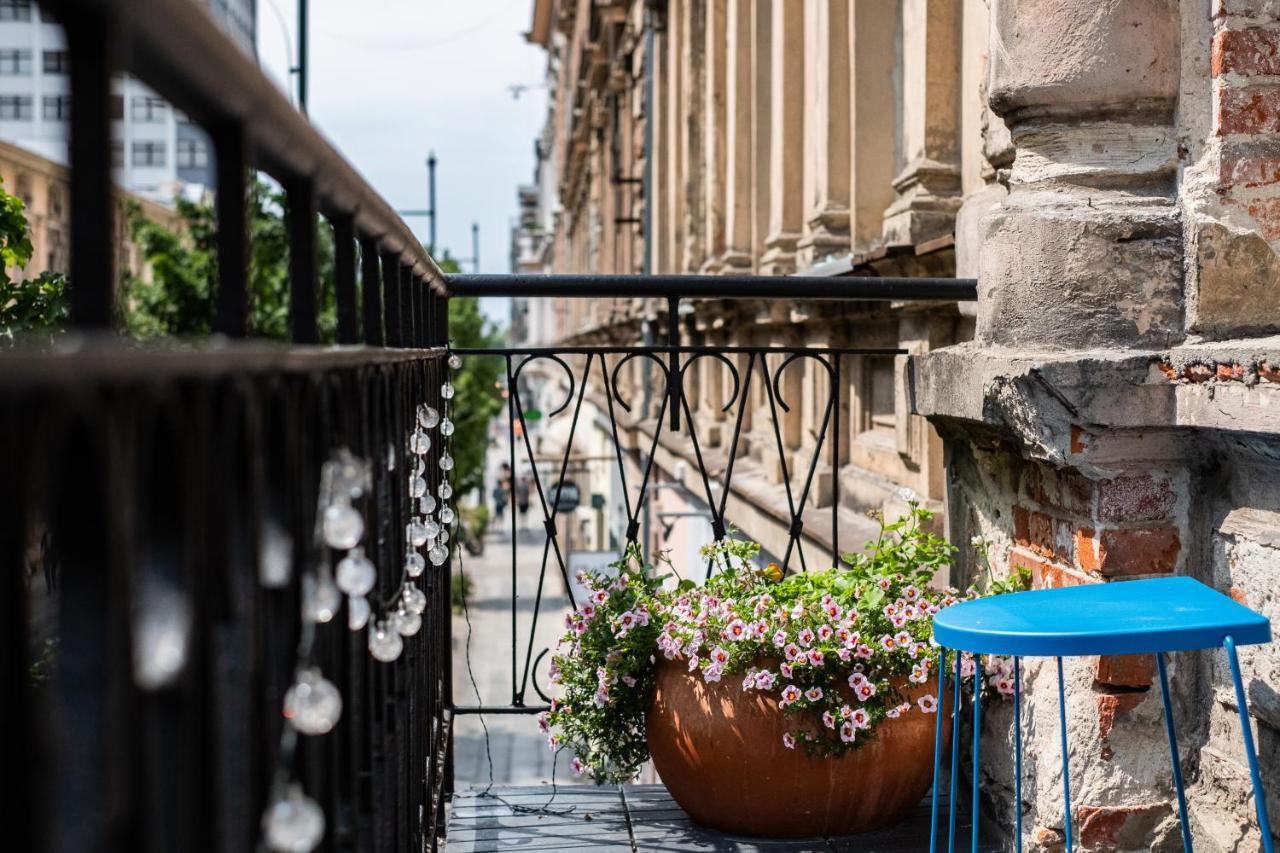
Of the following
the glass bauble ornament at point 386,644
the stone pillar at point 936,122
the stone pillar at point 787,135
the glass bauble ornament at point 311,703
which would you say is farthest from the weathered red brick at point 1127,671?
the stone pillar at point 787,135

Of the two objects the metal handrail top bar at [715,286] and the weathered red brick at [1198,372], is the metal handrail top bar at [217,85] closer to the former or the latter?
the weathered red brick at [1198,372]

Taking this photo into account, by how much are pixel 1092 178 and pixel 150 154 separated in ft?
292

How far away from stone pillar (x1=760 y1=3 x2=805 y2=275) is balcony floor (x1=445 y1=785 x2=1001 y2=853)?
502 centimetres

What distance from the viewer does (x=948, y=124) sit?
18.4 feet

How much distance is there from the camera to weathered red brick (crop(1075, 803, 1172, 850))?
298 centimetres

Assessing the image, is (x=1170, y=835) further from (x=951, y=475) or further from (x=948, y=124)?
(x=948, y=124)

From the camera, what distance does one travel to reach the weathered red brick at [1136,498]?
2953 millimetres

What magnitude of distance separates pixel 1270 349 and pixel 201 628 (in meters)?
2.14

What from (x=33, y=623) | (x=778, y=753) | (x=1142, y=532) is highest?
(x=33, y=623)

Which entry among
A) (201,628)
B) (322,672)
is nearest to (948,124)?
(322,672)

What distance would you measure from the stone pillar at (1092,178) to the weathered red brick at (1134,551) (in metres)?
0.40

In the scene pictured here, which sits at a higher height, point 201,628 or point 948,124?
point 948,124

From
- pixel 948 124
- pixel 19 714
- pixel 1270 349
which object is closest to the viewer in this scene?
pixel 19 714

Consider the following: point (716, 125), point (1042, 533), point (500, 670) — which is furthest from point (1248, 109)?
point (500, 670)
